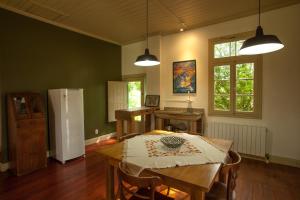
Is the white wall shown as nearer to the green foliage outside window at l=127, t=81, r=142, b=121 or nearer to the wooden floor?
the wooden floor

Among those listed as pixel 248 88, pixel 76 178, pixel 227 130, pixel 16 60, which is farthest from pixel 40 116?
pixel 248 88

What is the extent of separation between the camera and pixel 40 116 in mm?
3125

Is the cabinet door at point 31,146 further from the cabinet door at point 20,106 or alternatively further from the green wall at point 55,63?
the green wall at point 55,63

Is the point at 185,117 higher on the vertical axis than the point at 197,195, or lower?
higher

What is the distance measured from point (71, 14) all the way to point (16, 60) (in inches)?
52.9

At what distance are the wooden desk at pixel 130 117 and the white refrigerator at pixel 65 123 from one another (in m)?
0.92

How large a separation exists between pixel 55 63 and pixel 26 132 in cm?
158

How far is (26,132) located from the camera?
2912 mm

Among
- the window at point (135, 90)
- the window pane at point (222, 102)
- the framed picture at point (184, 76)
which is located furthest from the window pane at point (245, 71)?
the window at point (135, 90)

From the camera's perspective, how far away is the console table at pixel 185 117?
12.1 ft

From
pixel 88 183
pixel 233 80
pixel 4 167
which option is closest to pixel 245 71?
pixel 233 80

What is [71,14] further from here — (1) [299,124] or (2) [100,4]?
(1) [299,124]

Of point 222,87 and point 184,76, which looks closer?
point 222,87

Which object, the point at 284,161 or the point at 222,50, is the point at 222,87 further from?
the point at 284,161
